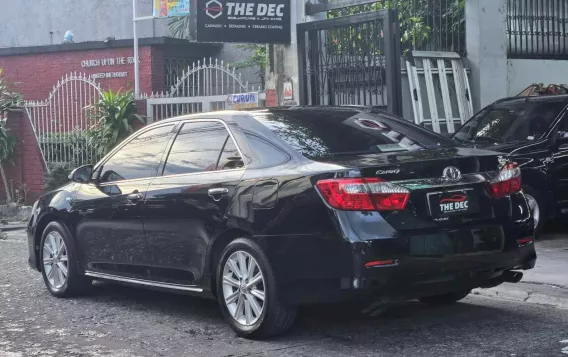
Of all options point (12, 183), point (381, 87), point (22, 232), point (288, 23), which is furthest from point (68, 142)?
point (381, 87)

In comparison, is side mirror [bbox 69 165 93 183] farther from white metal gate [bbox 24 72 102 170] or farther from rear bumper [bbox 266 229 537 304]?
white metal gate [bbox 24 72 102 170]

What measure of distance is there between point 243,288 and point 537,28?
10.3 metres

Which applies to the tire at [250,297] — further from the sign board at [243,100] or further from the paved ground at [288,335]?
the sign board at [243,100]

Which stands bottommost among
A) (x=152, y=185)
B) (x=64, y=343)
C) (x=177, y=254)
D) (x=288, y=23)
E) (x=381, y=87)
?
(x=64, y=343)

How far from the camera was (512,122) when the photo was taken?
11.3 m

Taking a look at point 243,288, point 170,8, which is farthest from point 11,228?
point 243,288

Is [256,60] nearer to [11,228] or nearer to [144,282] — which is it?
[11,228]

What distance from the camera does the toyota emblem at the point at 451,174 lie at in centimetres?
620

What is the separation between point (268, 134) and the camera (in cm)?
673

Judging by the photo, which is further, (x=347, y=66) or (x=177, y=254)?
(x=347, y=66)

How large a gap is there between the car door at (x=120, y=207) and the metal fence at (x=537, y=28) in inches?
329

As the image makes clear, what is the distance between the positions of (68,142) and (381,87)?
24.2ft

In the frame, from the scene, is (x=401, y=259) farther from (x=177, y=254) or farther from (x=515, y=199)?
(x=177, y=254)

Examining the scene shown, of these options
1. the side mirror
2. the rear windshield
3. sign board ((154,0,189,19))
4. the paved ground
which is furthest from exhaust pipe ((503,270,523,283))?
sign board ((154,0,189,19))
